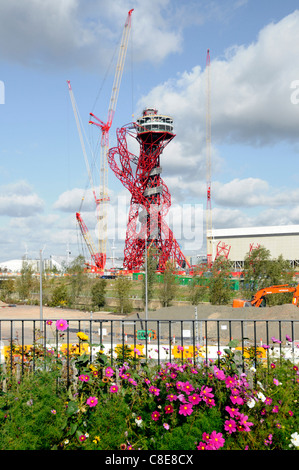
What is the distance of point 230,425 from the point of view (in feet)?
13.8

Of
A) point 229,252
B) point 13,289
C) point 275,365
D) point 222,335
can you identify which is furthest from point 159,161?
point 275,365

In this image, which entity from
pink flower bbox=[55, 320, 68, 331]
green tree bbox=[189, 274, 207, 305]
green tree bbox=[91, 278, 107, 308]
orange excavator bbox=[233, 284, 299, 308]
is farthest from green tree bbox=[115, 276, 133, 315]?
pink flower bbox=[55, 320, 68, 331]

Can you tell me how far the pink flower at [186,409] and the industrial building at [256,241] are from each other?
79.0 m

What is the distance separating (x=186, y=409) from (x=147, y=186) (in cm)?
7648

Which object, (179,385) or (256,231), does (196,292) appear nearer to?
(179,385)

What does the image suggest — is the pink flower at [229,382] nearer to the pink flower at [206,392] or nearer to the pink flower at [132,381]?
the pink flower at [206,392]

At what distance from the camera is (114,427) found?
4.52m

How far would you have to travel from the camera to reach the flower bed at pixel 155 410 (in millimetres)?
4230

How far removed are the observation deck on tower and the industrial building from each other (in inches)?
1070

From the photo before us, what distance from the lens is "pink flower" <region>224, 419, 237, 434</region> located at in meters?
4.21

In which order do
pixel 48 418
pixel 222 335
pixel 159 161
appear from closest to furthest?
pixel 48 418 → pixel 222 335 → pixel 159 161

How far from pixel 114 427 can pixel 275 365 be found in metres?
2.53

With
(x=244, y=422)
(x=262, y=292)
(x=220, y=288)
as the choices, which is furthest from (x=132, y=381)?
(x=220, y=288)
